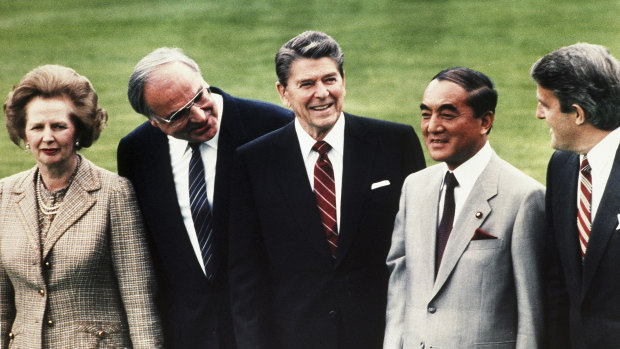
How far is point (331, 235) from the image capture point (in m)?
3.62

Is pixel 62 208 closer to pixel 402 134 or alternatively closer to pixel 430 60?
pixel 402 134

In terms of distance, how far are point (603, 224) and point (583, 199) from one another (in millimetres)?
179

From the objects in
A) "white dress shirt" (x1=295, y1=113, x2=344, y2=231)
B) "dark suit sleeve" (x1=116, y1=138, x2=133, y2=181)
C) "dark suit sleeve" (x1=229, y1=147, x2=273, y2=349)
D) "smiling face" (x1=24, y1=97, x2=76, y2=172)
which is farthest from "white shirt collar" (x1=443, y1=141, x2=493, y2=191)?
"smiling face" (x1=24, y1=97, x2=76, y2=172)

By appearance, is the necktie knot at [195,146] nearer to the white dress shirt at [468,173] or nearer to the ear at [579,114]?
the white dress shirt at [468,173]

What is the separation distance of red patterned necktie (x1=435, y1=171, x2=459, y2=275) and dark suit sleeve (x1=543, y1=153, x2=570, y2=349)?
366 millimetres

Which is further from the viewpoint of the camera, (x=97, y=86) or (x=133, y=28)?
(x=133, y=28)

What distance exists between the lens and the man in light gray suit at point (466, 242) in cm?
314

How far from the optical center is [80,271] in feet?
12.0

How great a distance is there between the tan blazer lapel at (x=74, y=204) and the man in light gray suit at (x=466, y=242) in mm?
1386

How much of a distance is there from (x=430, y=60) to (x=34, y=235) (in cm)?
703

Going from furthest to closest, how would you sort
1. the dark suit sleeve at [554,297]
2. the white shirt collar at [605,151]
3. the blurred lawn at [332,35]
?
the blurred lawn at [332,35], the dark suit sleeve at [554,297], the white shirt collar at [605,151]

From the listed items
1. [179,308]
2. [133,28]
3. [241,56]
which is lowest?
[179,308]

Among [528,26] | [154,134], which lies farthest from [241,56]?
[154,134]

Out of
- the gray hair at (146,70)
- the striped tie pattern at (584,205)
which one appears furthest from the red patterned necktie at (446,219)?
the gray hair at (146,70)
